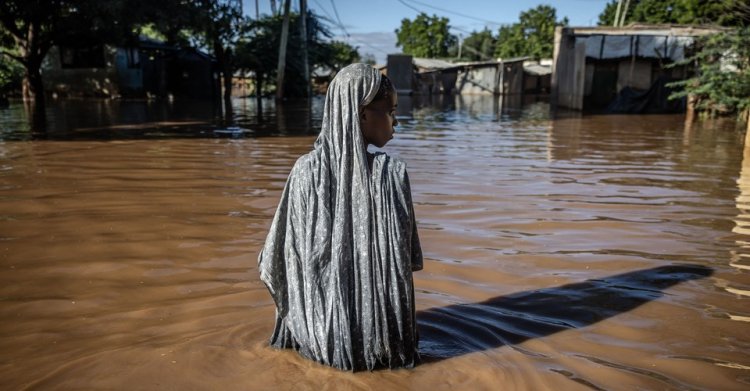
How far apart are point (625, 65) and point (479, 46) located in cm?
4147

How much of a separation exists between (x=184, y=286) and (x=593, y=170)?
19.6 feet

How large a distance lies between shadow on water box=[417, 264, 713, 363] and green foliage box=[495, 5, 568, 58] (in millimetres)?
46872

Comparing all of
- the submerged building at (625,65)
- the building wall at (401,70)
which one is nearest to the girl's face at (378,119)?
the submerged building at (625,65)

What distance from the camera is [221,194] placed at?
5.63 m

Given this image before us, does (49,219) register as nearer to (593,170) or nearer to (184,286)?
(184,286)

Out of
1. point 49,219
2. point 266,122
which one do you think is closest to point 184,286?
point 49,219

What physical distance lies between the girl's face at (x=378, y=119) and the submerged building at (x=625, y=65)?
755 inches

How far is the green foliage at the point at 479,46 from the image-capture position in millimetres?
58312

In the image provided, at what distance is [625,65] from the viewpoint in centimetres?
2077

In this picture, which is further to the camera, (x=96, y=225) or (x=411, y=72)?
(x=411, y=72)

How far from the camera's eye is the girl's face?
2111 mm

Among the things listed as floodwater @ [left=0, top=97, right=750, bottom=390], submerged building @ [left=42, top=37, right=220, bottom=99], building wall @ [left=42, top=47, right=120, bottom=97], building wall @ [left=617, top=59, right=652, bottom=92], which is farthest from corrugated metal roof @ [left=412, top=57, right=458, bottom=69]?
floodwater @ [left=0, top=97, right=750, bottom=390]

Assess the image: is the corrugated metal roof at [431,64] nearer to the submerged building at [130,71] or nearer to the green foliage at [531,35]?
the green foliage at [531,35]

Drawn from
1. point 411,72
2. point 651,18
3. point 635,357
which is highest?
point 651,18
